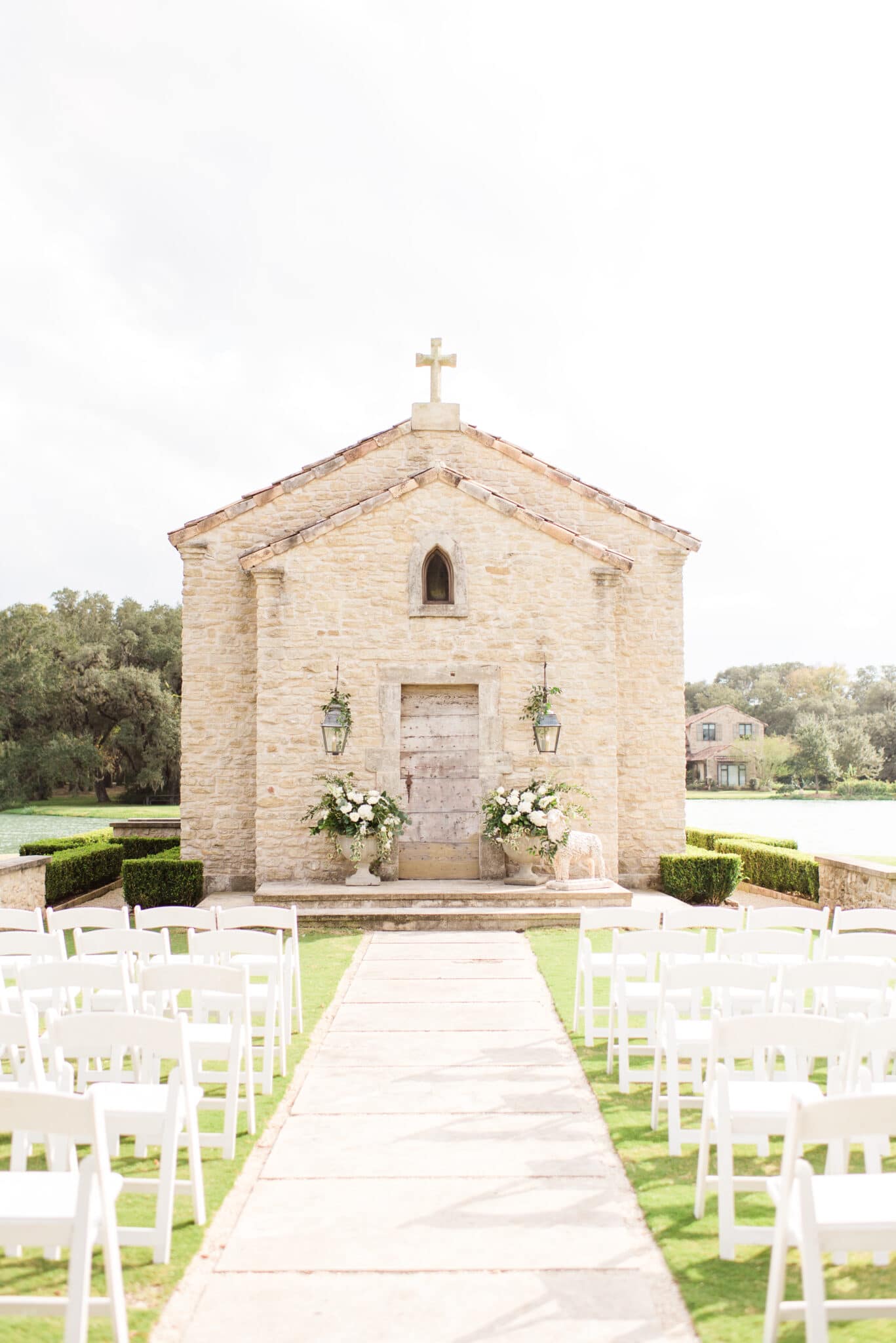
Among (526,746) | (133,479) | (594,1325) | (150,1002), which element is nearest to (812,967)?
(594,1325)

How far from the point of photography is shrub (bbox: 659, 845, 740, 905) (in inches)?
609

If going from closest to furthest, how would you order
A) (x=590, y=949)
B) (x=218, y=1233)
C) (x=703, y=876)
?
(x=218, y=1233) → (x=590, y=949) → (x=703, y=876)

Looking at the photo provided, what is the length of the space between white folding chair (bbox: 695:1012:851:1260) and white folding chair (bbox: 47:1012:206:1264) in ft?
6.99

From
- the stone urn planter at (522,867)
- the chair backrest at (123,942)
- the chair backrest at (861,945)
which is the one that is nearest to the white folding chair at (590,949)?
the chair backrest at (861,945)

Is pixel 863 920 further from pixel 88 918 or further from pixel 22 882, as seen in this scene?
pixel 22 882

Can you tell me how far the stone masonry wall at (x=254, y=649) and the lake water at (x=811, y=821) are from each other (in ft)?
22.7

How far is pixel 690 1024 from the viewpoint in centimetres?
605

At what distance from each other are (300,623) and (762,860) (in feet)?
27.1

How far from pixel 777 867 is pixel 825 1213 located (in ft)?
45.1

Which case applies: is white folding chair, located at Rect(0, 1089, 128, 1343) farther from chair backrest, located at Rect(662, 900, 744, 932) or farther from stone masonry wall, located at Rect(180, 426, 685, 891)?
stone masonry wall, located at Rect(180, 426, 685, 891)

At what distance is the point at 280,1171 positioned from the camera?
17.0 ft

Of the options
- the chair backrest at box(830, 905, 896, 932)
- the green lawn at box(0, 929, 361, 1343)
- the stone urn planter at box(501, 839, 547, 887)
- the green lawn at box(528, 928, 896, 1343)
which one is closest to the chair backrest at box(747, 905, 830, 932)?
the chair backrest at box(830, 905, 896, 932)

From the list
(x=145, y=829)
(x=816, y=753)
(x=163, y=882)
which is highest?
(x=816, y=753)

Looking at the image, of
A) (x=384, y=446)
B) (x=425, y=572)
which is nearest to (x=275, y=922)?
(x=425, y=572)
